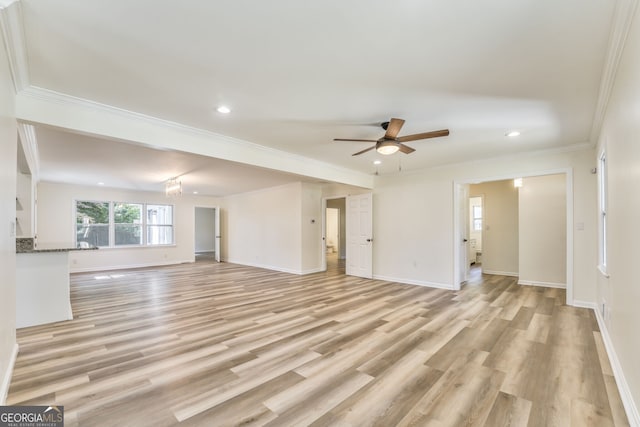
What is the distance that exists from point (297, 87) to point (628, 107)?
2421mm

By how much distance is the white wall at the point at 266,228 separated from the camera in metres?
7.57

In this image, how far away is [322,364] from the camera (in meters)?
2.58

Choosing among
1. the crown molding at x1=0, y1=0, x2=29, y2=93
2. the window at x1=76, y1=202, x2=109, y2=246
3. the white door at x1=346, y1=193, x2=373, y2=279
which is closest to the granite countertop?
the crown molding at x1=0, y1=0, x2=29, y2=93

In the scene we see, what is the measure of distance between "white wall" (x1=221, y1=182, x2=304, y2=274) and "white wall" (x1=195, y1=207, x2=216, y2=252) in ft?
12.3

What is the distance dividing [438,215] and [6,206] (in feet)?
19.9

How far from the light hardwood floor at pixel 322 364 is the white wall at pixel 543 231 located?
58.3 inches

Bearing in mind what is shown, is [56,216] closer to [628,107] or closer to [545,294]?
[628,107]

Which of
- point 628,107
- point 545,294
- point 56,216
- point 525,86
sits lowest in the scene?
point 545,294

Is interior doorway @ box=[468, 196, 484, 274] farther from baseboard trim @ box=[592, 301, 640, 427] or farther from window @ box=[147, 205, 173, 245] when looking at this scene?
window @ box=[147, 205, 173, 245]

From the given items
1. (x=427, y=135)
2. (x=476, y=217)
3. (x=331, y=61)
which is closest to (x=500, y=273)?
(x=476, y=217)

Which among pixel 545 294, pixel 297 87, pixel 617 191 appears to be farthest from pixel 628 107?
pixel 545 294

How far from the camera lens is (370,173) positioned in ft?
21.7

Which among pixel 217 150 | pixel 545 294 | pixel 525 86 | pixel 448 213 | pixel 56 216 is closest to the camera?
pixel 525 86

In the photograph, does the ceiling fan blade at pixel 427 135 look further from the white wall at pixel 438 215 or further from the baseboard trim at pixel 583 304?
the baseboard trim at pixel 583 304
